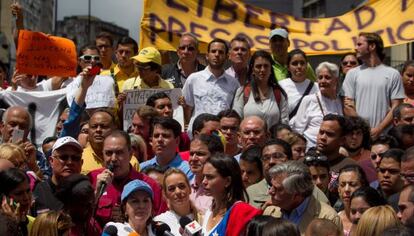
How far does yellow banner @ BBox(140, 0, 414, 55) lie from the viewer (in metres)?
13.9

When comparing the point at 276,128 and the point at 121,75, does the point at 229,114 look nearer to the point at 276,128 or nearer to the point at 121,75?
the point at 276,128

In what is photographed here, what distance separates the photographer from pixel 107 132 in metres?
9.82

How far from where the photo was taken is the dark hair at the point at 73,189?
320 inches

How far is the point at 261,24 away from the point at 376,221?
7.41m

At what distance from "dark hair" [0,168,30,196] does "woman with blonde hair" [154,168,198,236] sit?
1.17 m

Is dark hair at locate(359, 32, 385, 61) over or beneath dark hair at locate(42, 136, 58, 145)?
over

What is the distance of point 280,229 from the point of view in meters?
6.65

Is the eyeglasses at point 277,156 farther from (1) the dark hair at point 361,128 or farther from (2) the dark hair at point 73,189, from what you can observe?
(2) the dark hair at point 73,189

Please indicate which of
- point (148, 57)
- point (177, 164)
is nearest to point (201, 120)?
point (177, 164)

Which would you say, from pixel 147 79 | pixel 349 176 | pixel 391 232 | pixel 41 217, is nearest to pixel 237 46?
pixel 147 79

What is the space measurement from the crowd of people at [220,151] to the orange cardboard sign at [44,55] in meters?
0.24

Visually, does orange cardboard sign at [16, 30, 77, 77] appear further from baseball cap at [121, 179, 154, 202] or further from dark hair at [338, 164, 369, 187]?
baseball cap at [121, 179, 154, 202]

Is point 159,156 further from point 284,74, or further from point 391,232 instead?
point 391,232

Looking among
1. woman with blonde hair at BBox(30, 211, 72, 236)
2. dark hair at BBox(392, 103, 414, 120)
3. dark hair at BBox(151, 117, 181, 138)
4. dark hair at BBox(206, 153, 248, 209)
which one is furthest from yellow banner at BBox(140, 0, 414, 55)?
woman with blonde hair at BBox(30, 211, 72, 236)
